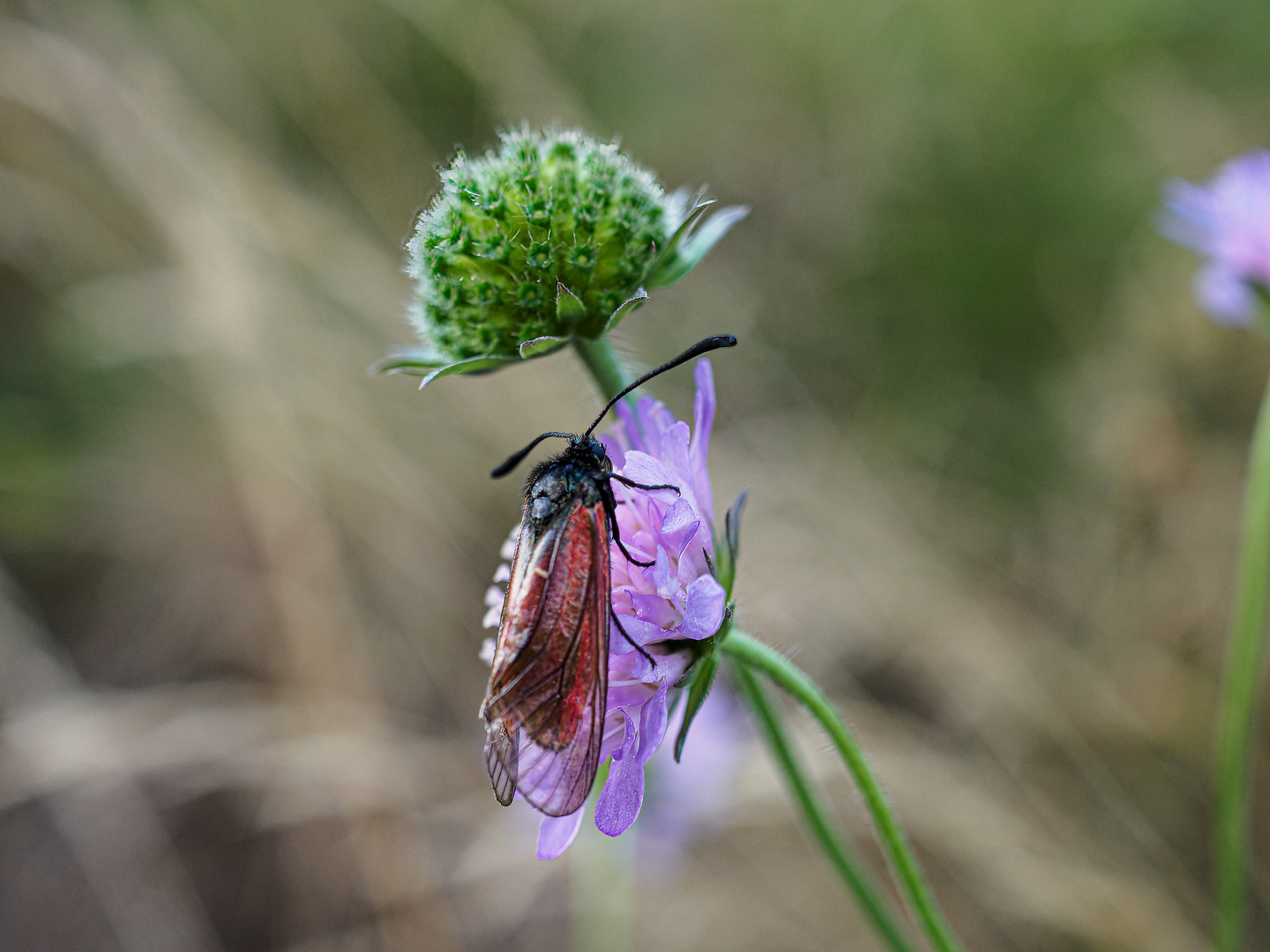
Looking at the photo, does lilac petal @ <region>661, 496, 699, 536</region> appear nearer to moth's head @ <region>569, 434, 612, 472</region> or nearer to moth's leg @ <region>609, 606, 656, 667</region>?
moth's leg @ <region>609, 606, 656, 667</region>

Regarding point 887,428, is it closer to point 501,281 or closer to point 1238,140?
point 1238,140

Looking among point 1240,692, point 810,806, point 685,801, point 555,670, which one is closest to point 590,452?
point 555,670

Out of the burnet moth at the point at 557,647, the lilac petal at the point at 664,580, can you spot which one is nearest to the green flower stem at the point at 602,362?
the burnet moth at the point at 557,647

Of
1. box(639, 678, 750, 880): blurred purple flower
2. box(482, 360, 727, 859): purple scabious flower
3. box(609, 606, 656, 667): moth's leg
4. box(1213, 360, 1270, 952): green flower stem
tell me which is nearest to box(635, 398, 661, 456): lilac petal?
box(482, 360, 727, 859): purple scabious flower

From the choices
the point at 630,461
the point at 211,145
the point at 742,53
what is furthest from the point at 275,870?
the point at 742,53

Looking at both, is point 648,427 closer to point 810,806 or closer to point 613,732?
point 613,732
